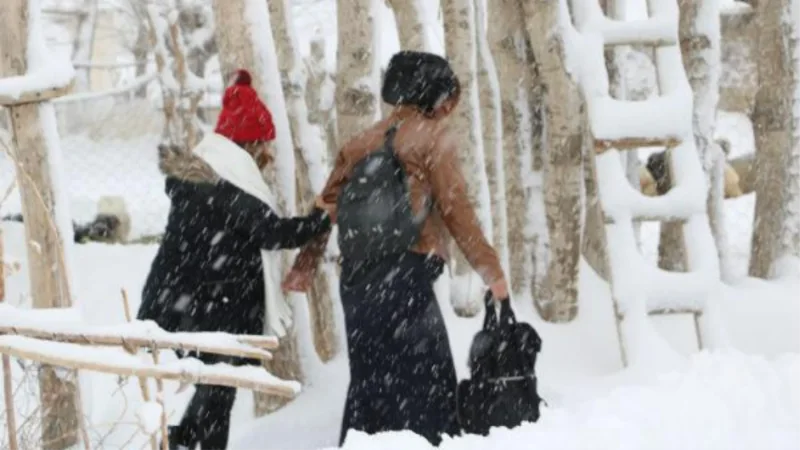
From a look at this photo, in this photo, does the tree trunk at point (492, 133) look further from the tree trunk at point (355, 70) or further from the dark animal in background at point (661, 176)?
the dark animal in background at point (661, 176)

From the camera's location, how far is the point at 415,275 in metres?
4.33

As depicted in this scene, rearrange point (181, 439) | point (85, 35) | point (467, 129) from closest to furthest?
point (181, 439)
point (467, 129)
point (85, 35)

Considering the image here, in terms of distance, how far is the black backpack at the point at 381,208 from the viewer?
13.9 feet

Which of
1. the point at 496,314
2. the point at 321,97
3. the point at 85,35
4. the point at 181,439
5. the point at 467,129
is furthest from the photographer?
the point at 85,35

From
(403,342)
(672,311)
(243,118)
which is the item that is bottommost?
(672,311)

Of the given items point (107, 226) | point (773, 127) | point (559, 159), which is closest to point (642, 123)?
point (559, 159)

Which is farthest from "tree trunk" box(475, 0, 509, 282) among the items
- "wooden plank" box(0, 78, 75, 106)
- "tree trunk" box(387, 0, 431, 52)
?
"wooden plank" box(0, 78, 75, 106)

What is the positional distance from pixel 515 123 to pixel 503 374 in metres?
3.11

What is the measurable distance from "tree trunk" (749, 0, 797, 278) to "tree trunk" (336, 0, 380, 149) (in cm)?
272

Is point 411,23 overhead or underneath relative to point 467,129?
overhead

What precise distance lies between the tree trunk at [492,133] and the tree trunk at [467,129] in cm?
21

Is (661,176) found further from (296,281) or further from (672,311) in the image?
(296,281)

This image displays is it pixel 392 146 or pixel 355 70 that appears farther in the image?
pixel 355 70

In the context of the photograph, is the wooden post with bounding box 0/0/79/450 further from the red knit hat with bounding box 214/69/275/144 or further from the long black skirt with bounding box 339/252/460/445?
the long black skirt with bounding box 339/252/460/445
